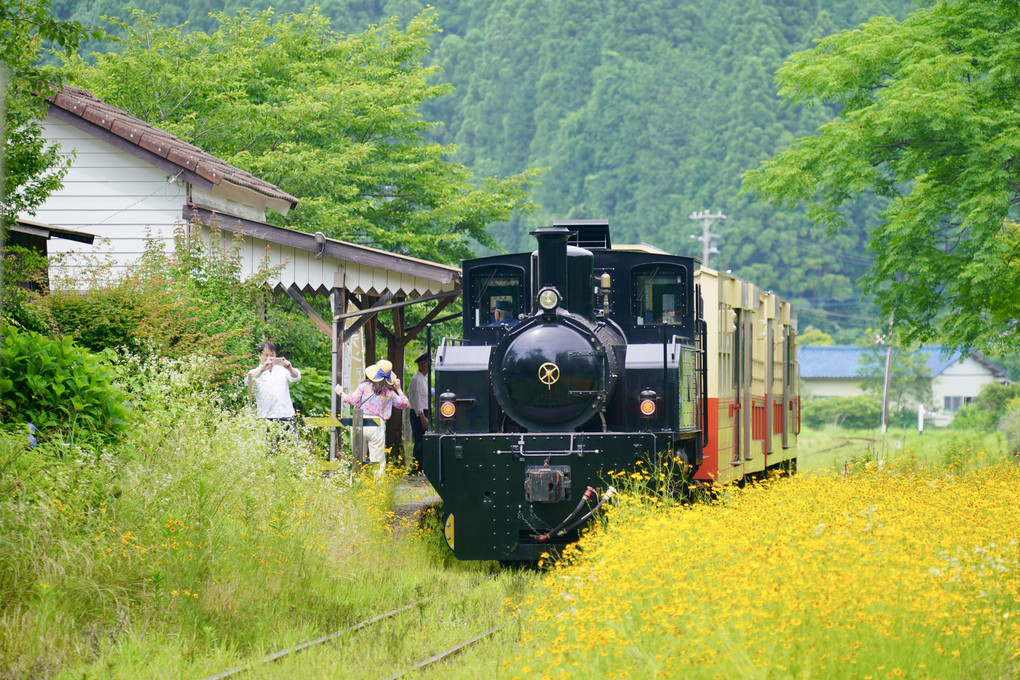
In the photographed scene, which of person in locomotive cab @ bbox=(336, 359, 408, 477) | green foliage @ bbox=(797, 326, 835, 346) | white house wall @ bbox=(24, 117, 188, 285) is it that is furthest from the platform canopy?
green foliage @ bbox=(797, 326, 835, 346)

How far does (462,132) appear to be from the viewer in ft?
287

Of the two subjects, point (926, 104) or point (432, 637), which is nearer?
point (432, 637)

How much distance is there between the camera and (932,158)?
67.6ft

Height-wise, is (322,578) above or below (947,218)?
below

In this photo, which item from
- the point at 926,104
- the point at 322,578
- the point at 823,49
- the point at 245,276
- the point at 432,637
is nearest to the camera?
the point at 432,637

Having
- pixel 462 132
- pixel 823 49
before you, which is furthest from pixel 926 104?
pixel 462 132

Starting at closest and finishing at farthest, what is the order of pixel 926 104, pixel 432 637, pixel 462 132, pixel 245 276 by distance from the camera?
1. pixel 432 637
2. pixel 245 276
3. pixel 926 104
4. pixel 462 132

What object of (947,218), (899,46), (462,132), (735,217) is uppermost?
(462,132)

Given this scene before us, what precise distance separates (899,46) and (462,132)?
67.7 m

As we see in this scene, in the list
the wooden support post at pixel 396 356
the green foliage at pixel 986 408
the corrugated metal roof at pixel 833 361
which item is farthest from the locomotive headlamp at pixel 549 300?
the corrugated metal roof at pixel 833 361

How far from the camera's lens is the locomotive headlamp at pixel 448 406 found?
11.3m

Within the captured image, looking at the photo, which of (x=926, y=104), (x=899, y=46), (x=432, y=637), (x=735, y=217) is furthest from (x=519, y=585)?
(x=735, y=217)

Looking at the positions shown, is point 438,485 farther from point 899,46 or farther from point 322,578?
point 899,46

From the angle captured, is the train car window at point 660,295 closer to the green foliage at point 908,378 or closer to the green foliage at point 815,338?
the green foliage at point 908,378
